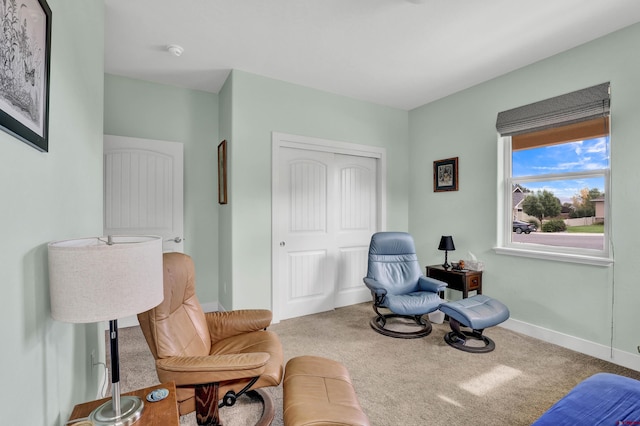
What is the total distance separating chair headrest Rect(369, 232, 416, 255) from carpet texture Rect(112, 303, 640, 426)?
2.84 ft

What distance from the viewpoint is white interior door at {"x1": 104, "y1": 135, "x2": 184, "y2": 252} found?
3184 mm

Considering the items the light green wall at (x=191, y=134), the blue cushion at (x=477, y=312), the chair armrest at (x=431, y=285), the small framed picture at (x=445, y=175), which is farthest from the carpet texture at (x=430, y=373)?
the small framed picture at (x=445, y=175)

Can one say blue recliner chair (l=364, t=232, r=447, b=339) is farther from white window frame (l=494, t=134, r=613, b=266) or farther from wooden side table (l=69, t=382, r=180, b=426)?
wooden side table (l=69, t=382, r=180, b=426)

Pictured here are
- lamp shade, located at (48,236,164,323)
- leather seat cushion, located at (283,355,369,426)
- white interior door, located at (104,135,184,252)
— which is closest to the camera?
lamp shade, located at (48,236,164,323)

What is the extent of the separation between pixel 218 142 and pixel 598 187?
3983 mm

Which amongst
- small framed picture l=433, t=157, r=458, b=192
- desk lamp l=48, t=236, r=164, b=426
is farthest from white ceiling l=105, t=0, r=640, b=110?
desk lamp l=48, t=236, r=164, b=426

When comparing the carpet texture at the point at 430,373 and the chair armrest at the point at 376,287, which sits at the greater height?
the chair armrest at the point at 376,287

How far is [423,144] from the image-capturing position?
14.0 ft

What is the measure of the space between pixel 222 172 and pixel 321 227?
1367 mm

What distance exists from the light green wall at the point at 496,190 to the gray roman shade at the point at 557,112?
0.07m

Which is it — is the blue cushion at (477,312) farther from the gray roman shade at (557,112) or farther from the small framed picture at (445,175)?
the gray roman shade at (557,112)

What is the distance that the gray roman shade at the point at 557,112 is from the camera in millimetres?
2570

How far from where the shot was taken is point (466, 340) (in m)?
2.90

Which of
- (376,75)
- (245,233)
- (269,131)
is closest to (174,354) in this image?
(245,233)
